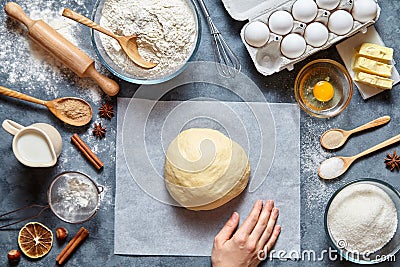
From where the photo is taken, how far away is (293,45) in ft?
5.27

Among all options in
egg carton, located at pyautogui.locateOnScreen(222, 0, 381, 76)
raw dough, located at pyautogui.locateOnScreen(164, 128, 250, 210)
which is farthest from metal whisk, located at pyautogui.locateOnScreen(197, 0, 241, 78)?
raw dough, located at pyautogui.locateOnScreen(164, 128, 250, 210)

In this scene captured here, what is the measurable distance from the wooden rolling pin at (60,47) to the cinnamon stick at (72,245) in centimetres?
40

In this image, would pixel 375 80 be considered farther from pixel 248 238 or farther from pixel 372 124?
pixel 248 238

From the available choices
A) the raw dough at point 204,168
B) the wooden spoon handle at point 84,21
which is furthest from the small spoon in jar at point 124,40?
the raw dough at point 204,168

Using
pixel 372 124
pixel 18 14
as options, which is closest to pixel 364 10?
pixel 372 124

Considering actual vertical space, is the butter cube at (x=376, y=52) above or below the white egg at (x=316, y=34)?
below

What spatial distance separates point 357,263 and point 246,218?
334 mm

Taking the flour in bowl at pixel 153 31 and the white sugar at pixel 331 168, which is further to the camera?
the white sugar at pixel 331 168

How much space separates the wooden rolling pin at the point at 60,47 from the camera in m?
1.61

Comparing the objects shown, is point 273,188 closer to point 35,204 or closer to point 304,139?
point 304,139

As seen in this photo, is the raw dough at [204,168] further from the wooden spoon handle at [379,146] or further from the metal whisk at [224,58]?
the wooden spoon handle at [379,146]

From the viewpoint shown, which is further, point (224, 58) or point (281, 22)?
point (224, 58)

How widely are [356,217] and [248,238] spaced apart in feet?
0.99

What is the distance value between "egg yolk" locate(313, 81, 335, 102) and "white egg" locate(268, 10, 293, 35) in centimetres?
19
